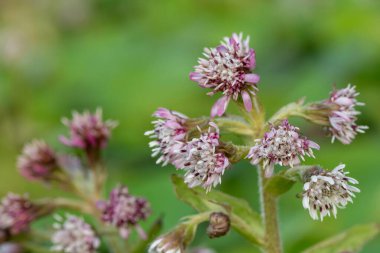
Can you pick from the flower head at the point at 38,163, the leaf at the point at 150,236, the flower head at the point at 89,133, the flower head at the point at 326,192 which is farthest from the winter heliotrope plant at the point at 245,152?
the flower head at the point at 38,163

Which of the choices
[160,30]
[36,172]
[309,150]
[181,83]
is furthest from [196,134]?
[160,30]

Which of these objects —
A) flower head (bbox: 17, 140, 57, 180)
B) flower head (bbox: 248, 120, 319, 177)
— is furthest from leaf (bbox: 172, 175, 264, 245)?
flower head (bbox: 17, 140, 57, 180)

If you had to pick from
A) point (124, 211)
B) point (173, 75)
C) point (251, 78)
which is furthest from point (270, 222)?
point (173, 75)

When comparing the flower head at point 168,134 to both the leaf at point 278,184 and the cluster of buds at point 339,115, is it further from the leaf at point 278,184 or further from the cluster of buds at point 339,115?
the cluster of buds at point 339,115

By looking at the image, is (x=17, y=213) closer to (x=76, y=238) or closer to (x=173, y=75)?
(x=76, y=238)

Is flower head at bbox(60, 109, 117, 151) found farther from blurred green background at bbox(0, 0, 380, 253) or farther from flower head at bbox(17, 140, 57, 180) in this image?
blurred green background at bbox(0, 0, 380, 253)

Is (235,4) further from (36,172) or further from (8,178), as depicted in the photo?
(36,172)
